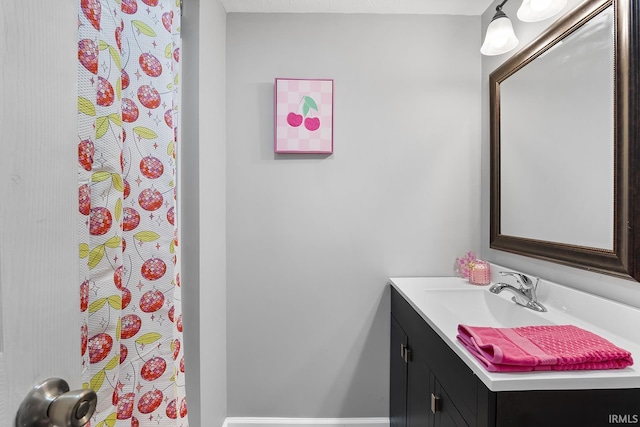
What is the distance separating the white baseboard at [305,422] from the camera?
1806mm

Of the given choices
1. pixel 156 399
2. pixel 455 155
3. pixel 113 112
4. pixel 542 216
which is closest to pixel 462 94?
pixel 455 155

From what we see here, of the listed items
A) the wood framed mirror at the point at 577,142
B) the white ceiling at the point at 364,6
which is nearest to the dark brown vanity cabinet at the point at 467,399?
the wood framed mirror at the point at 577,142

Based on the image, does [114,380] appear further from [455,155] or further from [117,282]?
[455,155]

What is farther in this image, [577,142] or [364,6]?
[364,6]

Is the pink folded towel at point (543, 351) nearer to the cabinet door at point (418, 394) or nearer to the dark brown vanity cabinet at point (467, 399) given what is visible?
the dark brown vanity cabinet at point (467, 399)

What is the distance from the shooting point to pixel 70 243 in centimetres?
47

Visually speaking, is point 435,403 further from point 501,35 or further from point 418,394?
point 501,35

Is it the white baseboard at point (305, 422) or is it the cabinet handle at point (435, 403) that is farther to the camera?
the white baseboard at point (305, 422)

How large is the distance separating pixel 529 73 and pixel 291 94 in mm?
1145

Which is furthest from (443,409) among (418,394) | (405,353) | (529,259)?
(529,259)

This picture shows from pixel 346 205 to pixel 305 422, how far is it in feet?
4.12

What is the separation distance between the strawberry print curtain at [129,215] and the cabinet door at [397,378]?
0.99 meters

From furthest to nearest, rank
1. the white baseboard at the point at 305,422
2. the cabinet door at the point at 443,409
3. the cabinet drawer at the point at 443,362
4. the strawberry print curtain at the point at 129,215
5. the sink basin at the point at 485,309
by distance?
the white baseboard at the point at 305,422 < the sink basin at the point at 485,309 < the cabinet door at the point at 443,409 < the cabinet drawer at the point at 443,362 < the strawberry print curtain at the point at 129,215

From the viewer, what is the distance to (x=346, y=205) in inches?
72.2
